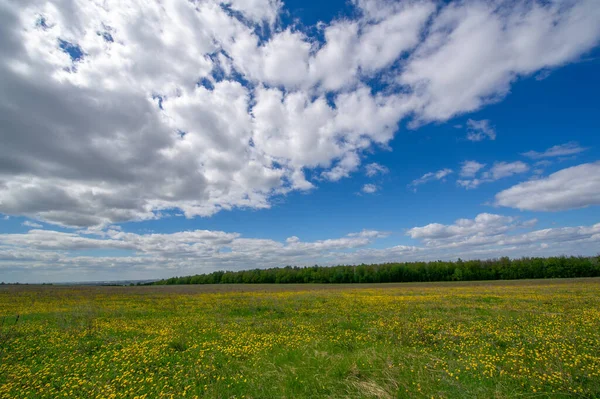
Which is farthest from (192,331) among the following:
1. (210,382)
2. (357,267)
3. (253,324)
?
(357,267)

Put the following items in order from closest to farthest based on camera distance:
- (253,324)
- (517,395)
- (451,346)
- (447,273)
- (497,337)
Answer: (517,395) < (451,346) < (497,337) < (253,324) < (447,273)

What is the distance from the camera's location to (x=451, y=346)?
36.7ft

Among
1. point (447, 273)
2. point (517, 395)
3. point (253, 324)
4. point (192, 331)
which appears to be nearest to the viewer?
point (517, 395)

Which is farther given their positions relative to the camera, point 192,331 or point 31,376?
point 192,331

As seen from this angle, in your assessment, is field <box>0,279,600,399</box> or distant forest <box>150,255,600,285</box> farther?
distant forest <box>150,255,600,285</box>

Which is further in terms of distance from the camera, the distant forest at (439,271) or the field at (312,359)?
the distant forest at (439,271)

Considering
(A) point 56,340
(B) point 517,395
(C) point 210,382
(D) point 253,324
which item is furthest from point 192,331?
(B) point 517,395

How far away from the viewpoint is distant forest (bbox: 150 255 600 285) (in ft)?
327

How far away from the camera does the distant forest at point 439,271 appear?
327 ft

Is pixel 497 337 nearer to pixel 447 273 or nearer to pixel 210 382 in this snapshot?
pixel 210 382

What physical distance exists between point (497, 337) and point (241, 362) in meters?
11.0

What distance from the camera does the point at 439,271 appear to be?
11231 cm

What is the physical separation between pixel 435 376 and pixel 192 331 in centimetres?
1234

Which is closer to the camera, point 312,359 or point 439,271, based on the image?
point 312,359
